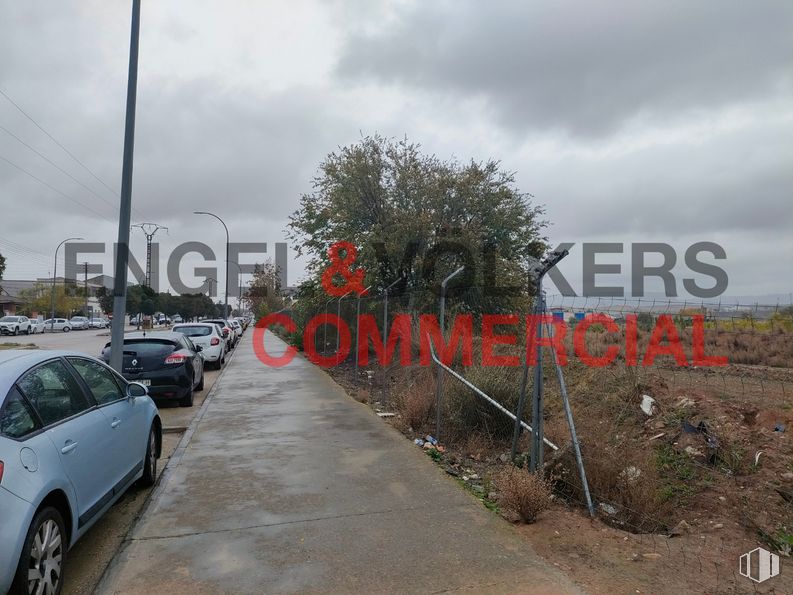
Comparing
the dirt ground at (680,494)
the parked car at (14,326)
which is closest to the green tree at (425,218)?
the dirt ground at (680,494)

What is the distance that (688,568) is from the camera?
12.8 feet

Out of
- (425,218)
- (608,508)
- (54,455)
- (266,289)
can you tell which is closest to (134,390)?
(54,455)

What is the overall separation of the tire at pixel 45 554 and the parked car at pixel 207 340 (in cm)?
1454

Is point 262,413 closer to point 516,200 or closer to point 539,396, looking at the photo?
point 539,396

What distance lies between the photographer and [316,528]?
464 centimetres

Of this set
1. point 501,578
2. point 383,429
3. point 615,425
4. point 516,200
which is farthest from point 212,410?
point 516,200

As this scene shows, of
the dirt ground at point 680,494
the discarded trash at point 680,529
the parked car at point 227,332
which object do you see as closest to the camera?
the dirt ground at point 680,494

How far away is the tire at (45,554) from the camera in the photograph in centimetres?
303

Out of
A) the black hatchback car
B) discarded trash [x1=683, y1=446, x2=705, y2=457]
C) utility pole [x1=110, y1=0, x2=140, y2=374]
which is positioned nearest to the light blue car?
utility pole [x1=110, y1=0, x2=140, y2=374]

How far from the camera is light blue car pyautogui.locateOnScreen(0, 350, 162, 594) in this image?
10.0 feet

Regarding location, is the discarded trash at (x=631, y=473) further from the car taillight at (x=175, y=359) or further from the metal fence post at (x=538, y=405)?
the car taillight at (x=175, y=359)

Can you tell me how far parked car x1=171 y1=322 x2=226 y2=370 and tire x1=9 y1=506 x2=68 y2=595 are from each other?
572 inches

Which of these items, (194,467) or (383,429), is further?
(383,429)

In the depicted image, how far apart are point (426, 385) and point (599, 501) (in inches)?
166
